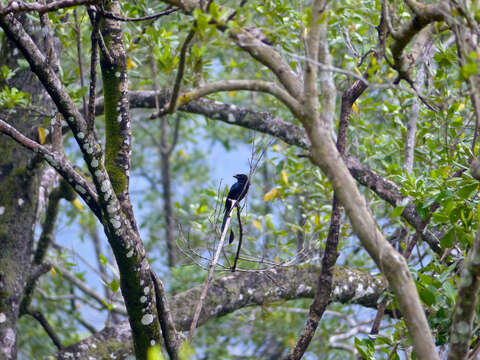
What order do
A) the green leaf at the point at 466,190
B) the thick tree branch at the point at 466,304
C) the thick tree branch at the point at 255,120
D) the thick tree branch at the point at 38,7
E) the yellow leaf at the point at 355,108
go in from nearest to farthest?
the thick tree branch at the point at 466,304 → the thick tree branch at the point at 38,7 → the green leaf at the point at 466,190 → the thick tree branch at the point at 255,120 → the yellow leaf at the point at 355,108

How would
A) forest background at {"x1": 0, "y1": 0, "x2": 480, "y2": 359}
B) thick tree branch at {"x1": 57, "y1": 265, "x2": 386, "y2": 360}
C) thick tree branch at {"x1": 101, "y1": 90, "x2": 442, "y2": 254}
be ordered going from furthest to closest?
1. thick tree branch at {"x1": 101, "y1": 90, "x2": 442, "y2": 254}
2. thick tree branch at {"x1": 57, "y1": 265, "x2": 386, "y2": 360}
3. forest background at {"x1": 0, "y1": 0, "x2": 480, "y2": 359}

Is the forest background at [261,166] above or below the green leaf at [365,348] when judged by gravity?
above

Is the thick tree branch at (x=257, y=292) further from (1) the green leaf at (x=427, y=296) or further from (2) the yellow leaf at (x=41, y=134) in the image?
(1) the green leaf at (x=427, y=296)

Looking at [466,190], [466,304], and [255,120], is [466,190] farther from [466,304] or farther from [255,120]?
[255,120]

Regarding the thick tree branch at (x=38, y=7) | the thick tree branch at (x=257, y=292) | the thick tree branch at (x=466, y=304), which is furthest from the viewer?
the thick tree branch at (x=257, y=292)

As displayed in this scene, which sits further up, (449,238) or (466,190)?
(466,190)

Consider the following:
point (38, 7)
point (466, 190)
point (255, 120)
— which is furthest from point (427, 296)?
point (255, 120)

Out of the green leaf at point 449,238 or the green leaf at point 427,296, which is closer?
the green leaf at point 427,296

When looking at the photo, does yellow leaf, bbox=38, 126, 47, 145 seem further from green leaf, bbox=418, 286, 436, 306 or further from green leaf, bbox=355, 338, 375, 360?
green leaf, bbox=418, 286, 436, 306

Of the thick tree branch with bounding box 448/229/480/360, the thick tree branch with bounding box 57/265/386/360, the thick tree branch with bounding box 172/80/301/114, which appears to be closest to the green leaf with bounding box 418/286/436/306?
the thick tree branch with bounding box 448/229/480/360

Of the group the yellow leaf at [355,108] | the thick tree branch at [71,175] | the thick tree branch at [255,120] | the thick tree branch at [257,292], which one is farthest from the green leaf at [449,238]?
the yellow leaf at [355,108]

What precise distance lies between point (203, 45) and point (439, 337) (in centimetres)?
179

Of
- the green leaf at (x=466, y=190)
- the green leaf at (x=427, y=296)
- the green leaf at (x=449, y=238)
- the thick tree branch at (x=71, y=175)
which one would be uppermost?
the thick tree branch at (x=71, y=175)

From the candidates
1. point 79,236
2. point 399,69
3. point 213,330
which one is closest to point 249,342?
point 213,330
